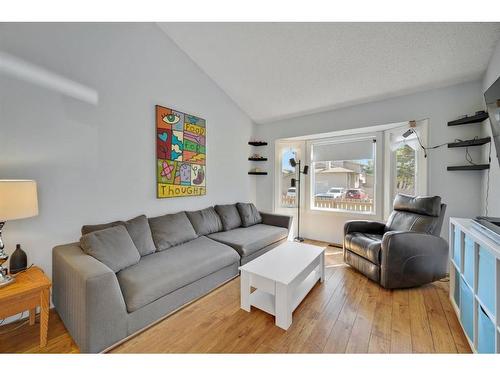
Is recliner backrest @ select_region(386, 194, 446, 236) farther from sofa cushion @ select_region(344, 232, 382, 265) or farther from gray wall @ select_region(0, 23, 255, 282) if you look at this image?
gray wall @ select_region(0, 23, 255, 282)

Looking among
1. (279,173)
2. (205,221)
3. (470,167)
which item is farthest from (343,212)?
(205,221)

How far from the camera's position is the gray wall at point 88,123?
1692 mm

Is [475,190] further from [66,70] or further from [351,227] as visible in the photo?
[66,70]

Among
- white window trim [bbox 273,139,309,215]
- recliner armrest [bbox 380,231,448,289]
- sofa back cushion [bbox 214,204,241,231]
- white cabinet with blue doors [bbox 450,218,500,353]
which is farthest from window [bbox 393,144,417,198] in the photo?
sofa back cushion [bbox 214,204,241,231]

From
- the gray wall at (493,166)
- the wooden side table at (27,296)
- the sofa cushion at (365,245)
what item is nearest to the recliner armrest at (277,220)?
the sofa cushion at (365,245)

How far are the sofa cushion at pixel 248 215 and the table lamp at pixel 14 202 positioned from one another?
2.51m

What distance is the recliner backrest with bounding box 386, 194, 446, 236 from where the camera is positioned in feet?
7.20

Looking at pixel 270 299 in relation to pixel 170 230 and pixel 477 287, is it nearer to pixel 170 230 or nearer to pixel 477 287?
pixel 170 230

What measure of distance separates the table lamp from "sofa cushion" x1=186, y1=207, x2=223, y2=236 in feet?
5.30

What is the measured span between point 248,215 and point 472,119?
3.13m
